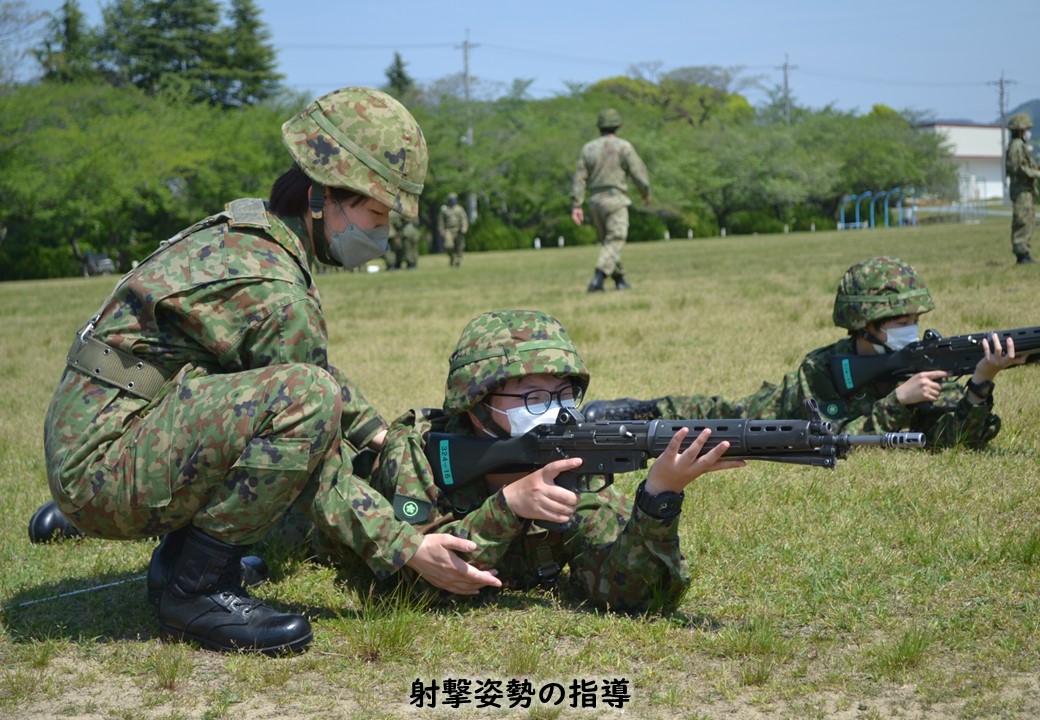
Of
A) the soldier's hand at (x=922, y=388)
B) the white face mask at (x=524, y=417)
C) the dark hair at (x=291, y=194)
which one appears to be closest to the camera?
the dark hair at (x=291, y=194)

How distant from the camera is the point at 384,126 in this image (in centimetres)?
418

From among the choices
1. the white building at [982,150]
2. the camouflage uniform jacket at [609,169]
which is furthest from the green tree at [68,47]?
the white building at [982,150]

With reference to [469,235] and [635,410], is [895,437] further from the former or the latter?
[469,235]

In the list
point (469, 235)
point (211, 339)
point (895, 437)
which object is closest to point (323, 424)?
point (211, 339)

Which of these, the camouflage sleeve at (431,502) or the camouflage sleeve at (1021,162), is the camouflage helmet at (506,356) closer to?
the camouflage sleeve at (431,502)

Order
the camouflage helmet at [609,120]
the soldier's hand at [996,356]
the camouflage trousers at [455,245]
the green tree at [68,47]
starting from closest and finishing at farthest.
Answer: the soldier's hand at [996,356], the camouflage helmet at [609,120], the camouflage trousers at [455,245], the green tree at [68,47]

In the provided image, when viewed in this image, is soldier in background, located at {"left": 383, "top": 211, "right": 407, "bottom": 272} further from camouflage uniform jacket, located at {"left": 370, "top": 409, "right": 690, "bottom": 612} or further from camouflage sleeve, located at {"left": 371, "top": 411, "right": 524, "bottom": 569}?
camouflage uniform jacket, located at {"left": 370, "top": 409, "right": 690, "bottom": 612}

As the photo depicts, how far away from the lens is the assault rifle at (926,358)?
5.86 m

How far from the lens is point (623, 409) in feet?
24.2

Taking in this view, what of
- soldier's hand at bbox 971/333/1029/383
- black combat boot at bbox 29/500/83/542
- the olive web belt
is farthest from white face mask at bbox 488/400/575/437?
soldier's hand at bbox 971/333/1029/383

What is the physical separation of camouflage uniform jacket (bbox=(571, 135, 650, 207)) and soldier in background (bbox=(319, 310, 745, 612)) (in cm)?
1398

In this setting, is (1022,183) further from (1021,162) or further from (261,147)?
(261,147)

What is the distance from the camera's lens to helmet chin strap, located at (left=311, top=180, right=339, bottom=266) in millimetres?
4141

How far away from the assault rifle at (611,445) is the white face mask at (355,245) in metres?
0.74
